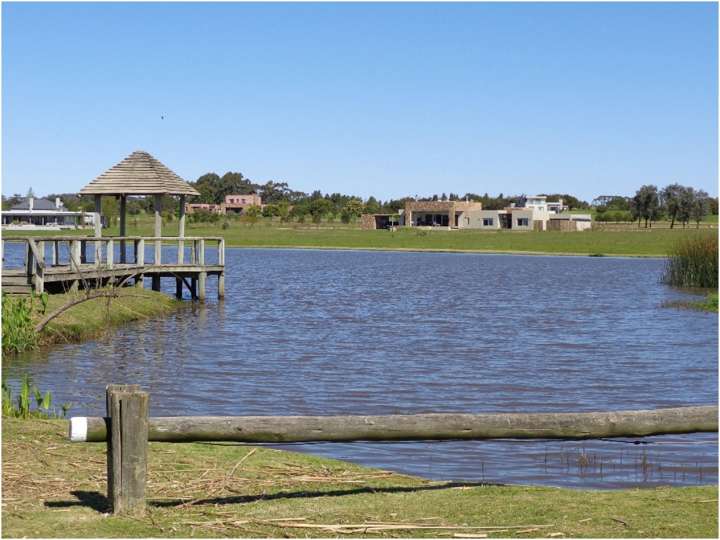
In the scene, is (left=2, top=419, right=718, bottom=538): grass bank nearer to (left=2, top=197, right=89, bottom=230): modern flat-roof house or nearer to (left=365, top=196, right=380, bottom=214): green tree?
(left=2, top=197, right=89, bottom=230): modern flat-roof house

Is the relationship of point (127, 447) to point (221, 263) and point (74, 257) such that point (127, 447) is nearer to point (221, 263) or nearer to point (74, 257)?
point (74, 257)

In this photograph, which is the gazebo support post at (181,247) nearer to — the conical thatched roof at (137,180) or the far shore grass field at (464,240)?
the conical thatched roof at (137,180)

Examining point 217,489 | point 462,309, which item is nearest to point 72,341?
point 217,489

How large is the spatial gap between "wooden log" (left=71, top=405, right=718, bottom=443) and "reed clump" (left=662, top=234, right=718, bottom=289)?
3673 cm

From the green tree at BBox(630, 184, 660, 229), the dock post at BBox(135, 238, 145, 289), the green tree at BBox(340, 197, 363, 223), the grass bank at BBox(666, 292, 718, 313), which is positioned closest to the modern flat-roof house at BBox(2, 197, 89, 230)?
the green tree at BBox(340, 197, 363, 223)

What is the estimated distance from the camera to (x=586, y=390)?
1958 cm

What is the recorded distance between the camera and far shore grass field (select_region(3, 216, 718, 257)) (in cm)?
9350

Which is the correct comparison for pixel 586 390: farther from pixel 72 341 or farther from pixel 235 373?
pixel 72 341

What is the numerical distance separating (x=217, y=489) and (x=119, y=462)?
1.34 m

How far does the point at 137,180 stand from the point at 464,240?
73.1m

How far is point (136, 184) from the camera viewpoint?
36.5 m

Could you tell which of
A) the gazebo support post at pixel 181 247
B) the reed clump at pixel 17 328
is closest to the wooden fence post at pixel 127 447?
the reed clump at pixel 17 328

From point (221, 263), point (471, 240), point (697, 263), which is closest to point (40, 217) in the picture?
point (471, 240)

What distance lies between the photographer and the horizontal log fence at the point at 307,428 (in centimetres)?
787
